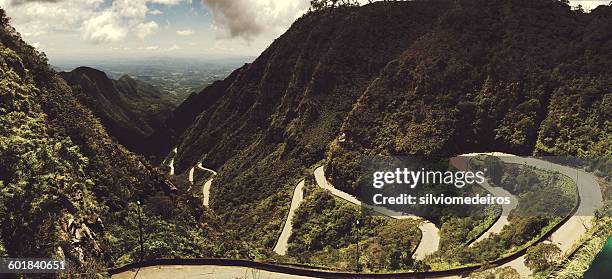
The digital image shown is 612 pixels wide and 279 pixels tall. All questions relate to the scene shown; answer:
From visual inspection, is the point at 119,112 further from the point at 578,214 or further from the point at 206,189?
the point at 578,214

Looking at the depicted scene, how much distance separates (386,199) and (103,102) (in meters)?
120

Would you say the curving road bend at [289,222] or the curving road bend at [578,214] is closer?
the curving road bend at [578,214]

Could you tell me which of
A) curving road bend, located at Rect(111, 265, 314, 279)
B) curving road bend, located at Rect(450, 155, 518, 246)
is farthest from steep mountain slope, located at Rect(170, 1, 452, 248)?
curving road bend, located at Rect(111, 265, 314, 279)

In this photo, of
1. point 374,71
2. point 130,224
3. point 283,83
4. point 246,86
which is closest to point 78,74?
point 246,86

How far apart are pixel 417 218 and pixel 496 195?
9197 millimetres

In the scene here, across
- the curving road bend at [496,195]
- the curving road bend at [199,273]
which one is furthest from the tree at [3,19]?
the curving road bend at [496,195]

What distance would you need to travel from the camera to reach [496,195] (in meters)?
44.2

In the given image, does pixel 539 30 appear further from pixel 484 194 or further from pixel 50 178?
pixel 50 178

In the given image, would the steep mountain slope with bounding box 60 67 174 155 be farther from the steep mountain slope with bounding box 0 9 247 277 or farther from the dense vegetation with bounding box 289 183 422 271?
the steep mountain slope with bounding box 0 9 247 277

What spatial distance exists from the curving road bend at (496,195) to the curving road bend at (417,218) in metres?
5.54

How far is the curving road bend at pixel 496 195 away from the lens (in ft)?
122

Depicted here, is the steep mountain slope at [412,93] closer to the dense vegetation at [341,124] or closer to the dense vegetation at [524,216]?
the dense vegetation at [341,124]

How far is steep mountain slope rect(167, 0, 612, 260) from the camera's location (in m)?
54.5

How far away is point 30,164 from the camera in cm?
2552
